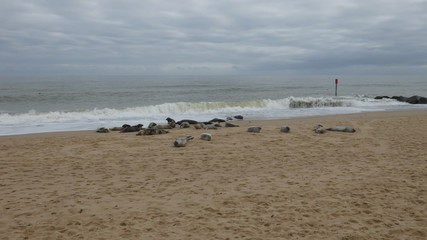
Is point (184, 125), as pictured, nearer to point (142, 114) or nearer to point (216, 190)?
point (142, 114)

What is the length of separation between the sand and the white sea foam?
4.91 m

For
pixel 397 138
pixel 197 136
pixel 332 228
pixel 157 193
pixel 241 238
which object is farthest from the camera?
pixel 197 136

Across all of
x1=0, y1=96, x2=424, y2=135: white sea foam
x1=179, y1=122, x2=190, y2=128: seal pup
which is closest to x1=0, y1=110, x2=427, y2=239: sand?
x1=179, y1=122, x2=190, y2=128: seal pup

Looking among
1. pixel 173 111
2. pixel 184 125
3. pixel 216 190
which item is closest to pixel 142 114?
pixel 173 111

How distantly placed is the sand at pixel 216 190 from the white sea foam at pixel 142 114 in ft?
16.1

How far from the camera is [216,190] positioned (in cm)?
512

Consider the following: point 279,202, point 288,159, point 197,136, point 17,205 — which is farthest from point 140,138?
point 279,202

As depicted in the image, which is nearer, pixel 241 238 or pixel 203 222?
pixel 241 238

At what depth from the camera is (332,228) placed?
3.79m

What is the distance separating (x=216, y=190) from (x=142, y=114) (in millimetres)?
14015

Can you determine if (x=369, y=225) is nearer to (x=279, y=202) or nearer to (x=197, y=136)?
(x=279, y=202)

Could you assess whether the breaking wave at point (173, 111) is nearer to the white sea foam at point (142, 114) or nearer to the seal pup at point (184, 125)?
the white sea foam at point (142, 114)

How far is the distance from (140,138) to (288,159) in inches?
184

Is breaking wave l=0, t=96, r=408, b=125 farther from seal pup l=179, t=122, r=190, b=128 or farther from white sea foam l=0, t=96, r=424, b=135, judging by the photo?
seal pup l=179, t=122, r=190, b=128
